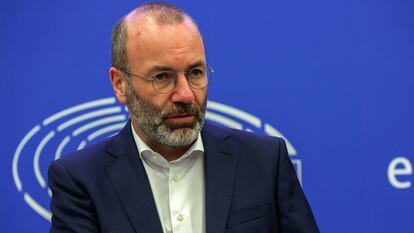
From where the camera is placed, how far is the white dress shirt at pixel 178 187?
180cm

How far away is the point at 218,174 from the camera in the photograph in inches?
72.3

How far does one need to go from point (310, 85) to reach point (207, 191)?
0.89m

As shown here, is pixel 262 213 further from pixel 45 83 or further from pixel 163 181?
pixel 45 83

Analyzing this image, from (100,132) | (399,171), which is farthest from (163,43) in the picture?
(399,171)

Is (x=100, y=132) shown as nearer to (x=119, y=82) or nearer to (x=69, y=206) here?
(x=119, y=82)

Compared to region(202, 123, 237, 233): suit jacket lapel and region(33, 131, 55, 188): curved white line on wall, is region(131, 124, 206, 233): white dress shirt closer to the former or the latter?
region(202, 123, 237, 233): suit jacket lapel

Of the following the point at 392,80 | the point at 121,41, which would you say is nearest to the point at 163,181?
the point at 121,41

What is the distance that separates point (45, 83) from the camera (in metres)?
2.60

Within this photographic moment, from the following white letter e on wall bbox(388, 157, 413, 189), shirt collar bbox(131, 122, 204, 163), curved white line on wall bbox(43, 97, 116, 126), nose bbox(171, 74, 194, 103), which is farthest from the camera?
curved white line on wall bbox(43, 97, 116, 126)

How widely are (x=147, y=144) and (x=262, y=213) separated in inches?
15.7

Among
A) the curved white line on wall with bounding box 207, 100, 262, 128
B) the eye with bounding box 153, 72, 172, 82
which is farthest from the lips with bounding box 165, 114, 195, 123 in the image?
the curved white line on wall with bounding box 207, 100, 262, 128

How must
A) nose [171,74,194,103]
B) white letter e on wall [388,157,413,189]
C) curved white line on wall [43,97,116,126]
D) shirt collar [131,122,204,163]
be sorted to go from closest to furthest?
nose [171,74,194,103] < shirt collar [131,122,204,163] < white letter e on wall [388,157,413,189] < curved white line on wall [43,97,116,126]

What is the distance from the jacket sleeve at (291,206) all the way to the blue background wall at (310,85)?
665 millimetres

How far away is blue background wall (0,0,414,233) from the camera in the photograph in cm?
250
